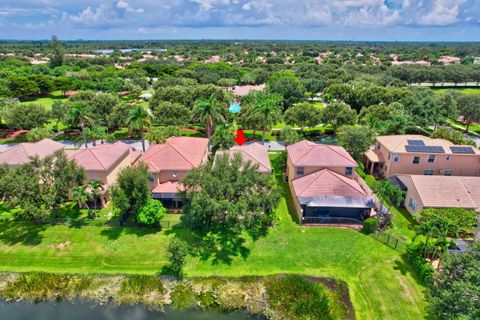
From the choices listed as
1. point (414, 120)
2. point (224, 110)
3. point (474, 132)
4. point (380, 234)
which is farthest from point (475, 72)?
point (380, 234)

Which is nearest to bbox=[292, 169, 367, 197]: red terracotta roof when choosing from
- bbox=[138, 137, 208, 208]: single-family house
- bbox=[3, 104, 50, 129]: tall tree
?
bbox=[138, 137, 208, 208]: single-family house

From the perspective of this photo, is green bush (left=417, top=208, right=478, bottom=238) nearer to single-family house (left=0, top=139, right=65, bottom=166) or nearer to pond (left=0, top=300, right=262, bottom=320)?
pond (left=0, top=300, right=262, bottom=320)

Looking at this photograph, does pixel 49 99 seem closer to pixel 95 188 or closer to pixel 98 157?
pixel 98 157

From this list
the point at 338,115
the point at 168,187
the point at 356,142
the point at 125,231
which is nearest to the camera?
the point at 125,231

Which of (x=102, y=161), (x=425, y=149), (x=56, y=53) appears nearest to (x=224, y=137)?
(x=102, y=161)

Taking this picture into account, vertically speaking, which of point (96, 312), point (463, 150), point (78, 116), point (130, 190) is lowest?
point (96, 312)

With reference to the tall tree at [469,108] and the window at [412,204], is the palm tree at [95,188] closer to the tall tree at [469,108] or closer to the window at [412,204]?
the window at [412,204]
